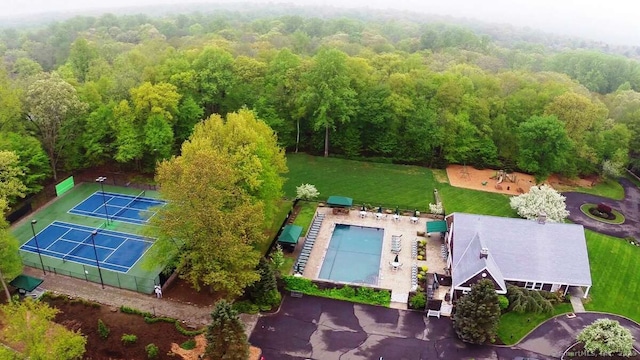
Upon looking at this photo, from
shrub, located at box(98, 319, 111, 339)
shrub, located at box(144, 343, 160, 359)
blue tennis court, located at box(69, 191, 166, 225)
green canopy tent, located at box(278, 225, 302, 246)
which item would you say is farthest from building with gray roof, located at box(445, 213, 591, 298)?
blue tennis court, located at box(69, 191, 166, 225)

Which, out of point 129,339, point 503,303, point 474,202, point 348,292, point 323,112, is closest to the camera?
point 129,339

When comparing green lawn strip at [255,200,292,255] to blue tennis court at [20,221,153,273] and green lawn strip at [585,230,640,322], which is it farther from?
green lawn strip at [585,230,640,322]

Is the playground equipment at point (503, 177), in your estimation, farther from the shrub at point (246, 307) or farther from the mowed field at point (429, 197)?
the shrub at point (246, 307)

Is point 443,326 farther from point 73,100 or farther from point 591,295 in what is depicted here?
point 73,100

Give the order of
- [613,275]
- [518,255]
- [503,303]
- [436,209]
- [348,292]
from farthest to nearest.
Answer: [436,209] < [613,275] < [518,255] < [348,292] < [503,303]

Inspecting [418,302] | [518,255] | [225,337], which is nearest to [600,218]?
[518,255]

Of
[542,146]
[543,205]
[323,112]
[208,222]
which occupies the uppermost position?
[323,112]

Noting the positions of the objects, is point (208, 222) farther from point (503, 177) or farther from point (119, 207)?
point (503, 177)
